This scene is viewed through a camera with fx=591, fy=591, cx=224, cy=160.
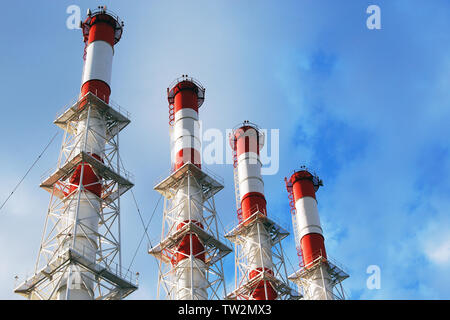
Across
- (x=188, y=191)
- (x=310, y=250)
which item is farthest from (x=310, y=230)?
→ (x=188, y=191)

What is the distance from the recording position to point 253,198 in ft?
193

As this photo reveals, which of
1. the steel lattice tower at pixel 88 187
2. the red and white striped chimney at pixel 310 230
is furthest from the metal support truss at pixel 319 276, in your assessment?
the steel lattice tower at pixel 88 187

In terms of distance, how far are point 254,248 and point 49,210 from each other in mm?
21629

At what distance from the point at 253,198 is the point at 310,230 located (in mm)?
7709

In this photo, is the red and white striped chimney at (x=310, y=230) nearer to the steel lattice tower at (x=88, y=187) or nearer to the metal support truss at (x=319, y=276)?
the metal support truss at (x=319, y=276)

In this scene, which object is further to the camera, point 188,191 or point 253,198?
point 253,198

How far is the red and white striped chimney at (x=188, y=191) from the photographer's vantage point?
45.9 meters

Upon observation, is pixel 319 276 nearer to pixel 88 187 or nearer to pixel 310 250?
pixel 310 250

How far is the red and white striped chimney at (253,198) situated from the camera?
178 ft

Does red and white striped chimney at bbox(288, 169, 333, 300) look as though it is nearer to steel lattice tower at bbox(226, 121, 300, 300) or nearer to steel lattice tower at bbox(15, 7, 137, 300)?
steel lattice tower at bbox(226, 121, 300, 300)

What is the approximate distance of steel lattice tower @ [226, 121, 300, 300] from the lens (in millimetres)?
52812

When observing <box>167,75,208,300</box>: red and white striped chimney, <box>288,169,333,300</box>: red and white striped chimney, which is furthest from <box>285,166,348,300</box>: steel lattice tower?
<box>167,75,208,300</box>: red and white striped chimney

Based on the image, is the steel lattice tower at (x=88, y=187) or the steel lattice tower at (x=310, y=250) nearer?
the steel lattice tower at (x=88, y=187)
